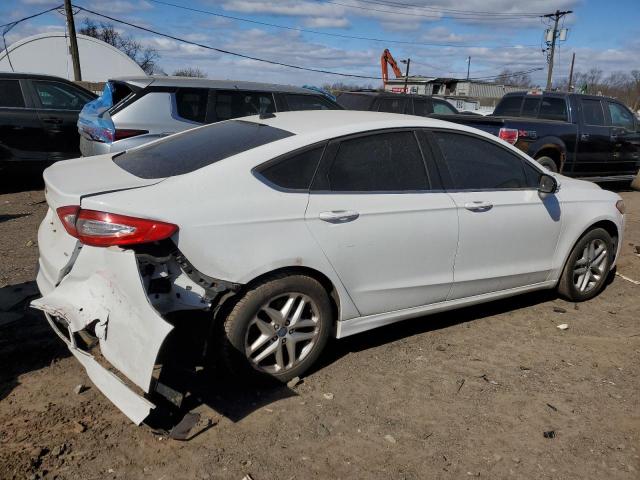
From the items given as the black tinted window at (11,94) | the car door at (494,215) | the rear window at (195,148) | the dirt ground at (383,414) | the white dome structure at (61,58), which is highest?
the white dome structure at (61,58)

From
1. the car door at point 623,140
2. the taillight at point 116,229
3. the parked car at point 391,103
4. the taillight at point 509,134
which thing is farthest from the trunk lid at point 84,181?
the car door at point 623,140

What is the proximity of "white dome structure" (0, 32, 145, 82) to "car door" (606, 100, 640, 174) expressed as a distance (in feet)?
Result: 83.2

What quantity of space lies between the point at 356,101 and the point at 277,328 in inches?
380

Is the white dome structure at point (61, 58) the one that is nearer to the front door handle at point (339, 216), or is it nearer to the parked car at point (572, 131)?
the parked car at point (572, 131)

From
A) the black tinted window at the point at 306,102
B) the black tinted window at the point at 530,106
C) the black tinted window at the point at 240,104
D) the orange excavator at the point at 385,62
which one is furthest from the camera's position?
the orange excavator at the point at 385,62

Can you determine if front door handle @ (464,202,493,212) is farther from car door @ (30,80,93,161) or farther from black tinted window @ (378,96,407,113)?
black tinted window @ (378,96,407,113)

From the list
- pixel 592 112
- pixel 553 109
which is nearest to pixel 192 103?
pixel 553 109

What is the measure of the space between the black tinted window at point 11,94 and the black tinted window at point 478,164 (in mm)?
7437

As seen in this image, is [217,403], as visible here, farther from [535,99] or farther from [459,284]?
[535,99]

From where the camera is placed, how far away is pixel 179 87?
285 inches

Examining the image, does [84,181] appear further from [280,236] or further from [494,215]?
[494,215]

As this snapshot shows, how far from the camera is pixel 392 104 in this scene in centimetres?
1215

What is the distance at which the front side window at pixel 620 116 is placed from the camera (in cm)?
1102

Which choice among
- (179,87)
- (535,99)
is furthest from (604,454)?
(535,99)
